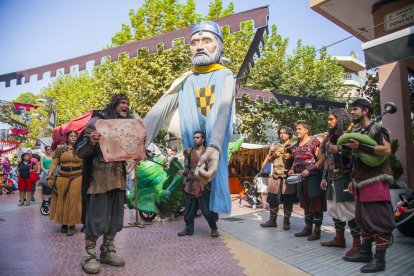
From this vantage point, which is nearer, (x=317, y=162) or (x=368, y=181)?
(x=368, y=181)

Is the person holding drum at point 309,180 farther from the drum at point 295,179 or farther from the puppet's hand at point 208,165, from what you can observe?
the puppet's hand at point 208,165

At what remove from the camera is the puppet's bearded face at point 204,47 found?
4.67 m

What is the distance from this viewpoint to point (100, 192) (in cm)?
332

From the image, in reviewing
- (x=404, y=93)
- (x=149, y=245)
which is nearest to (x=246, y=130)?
(x=404, y=93)

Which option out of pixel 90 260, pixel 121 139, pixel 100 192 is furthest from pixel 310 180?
pixel 90 260

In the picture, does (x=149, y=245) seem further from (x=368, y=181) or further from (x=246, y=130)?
(x=246, y=130)

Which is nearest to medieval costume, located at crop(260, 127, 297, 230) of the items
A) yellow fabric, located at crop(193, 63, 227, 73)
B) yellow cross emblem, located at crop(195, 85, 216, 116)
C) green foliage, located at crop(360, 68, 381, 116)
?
yellow cross emblem, located at crop(195, 85, 216, 116)

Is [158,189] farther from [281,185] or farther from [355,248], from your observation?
[355,248]

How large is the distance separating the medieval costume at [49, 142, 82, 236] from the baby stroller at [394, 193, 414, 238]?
4729 millimetres

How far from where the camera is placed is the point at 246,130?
620 inches

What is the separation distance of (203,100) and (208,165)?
78.0 inches

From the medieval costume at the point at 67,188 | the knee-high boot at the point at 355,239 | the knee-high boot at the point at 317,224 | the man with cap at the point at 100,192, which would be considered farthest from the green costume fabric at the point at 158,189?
the knee-high boot at the point at 355,239

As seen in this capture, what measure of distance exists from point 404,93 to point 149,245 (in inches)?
211

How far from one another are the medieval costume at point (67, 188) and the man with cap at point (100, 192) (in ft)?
7.00
